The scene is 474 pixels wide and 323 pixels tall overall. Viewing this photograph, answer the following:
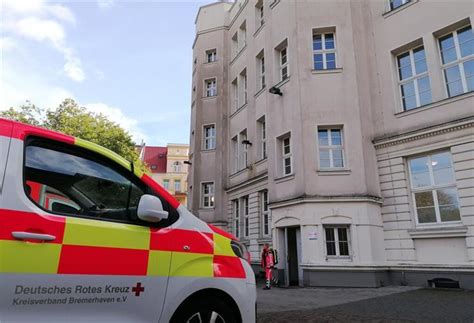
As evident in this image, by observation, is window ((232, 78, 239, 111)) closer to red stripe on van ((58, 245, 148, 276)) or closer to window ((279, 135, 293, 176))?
window ((279, 135, 293, 176))

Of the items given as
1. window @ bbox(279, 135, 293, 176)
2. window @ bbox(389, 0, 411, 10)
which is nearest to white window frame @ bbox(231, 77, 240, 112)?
window @ bbox(279, 135, 293, 176)

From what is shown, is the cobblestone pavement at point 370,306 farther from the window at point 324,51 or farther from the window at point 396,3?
the window at point 396,3

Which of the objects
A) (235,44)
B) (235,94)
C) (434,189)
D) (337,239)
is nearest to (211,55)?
(235,44)

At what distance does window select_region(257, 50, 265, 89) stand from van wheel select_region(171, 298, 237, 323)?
17529 millimetres

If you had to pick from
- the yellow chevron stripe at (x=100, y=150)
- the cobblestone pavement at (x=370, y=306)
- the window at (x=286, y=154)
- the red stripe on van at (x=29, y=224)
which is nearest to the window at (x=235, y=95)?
the window at (x=286, y=154)

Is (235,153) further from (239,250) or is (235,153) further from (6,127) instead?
(6,127)

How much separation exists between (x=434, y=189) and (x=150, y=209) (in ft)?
39.7

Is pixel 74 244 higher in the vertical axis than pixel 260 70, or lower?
lower

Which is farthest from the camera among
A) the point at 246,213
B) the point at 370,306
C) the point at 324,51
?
the point at 246,213

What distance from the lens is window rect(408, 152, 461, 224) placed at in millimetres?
12188

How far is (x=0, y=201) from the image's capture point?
2477 mm

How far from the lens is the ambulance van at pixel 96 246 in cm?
252

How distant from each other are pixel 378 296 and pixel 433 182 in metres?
4.79

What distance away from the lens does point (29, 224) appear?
254 centimetres
